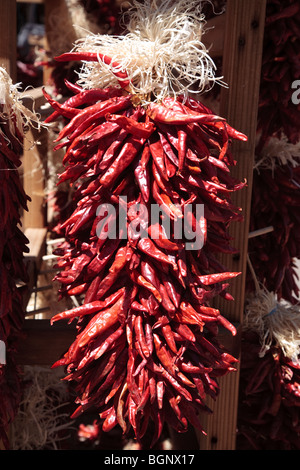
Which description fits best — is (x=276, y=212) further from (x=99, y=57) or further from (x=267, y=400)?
(x=99, y=57)

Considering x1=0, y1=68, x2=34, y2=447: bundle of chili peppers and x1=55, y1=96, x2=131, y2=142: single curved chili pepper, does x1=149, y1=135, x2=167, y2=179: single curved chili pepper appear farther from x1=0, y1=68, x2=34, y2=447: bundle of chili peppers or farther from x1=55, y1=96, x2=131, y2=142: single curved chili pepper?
x1=0, y1=68, x2=34, y2=447: bundle of chili peppers

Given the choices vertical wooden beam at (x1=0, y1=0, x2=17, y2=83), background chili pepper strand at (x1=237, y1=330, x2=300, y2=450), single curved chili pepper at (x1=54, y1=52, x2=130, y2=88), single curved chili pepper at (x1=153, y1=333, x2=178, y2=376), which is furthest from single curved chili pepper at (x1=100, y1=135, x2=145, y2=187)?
background chili pepper strand at (x1=237, y1=330, x2=300, y2=450)

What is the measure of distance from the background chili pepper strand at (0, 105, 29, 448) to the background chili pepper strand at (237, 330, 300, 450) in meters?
0.73

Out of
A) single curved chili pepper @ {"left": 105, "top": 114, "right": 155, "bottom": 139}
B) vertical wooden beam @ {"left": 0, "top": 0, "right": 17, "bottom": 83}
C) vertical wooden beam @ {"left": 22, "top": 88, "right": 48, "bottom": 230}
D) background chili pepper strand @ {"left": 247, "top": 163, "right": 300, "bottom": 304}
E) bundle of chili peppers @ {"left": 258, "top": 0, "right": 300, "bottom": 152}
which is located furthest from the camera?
vertical wooden beam @ {"left": 22, "top": 88, "right": 48, "bottom": 230}

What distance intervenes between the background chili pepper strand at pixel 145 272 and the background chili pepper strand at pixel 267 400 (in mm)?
537

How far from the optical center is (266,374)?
165 cm

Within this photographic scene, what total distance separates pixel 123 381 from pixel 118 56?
0.70 metres

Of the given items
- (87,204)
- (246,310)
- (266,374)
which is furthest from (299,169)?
(87,204)

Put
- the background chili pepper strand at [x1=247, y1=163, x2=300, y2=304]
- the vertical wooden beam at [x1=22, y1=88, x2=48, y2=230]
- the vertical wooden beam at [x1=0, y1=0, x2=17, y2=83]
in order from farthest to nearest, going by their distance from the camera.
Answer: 1. the vertical wooden beam at [x1=22, y1=88, x2=48, y2=230]
2. the background chili pepper strand at [x1=247, y1=163, x2=300, y2=304]
3. the vertical wooden beam at [x1=0, y1=0, x2=17, y2=83]

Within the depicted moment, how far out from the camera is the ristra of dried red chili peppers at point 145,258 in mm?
1069

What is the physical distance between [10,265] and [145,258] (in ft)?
1.32

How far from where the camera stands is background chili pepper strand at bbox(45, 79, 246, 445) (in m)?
1.07

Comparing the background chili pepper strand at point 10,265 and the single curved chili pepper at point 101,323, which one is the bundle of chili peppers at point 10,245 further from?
the single curved chili pepper at point 101,323
